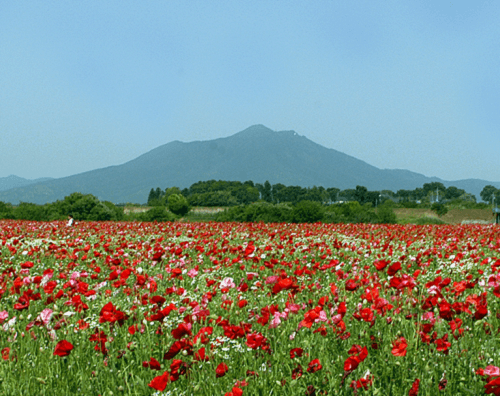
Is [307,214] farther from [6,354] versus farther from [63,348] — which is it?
[63,348]

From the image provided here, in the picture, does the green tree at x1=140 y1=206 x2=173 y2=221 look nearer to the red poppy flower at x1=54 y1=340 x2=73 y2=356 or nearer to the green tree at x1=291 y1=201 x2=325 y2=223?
the green tree at x1=291 y1=201 x2=325 y2=223

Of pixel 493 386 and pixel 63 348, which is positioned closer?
pixel 493 386

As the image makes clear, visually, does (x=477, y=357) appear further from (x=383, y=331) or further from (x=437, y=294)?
(x=383, y=331)

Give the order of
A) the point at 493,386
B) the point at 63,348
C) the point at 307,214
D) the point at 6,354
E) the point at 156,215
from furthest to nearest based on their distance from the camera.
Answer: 1. the point at 156,215
2. the point at 307,214
3. the point at 6,354
4. the point at 63,348
5. the point at 493,386

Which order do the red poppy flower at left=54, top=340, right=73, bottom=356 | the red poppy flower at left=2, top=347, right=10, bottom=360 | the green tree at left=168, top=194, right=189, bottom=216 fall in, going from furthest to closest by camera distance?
the green tree at left=168, top=194, right=189, bottom=216, the red poppy flower at left=2, top=347, right=10, bottom=360, the red poppy flower at left=54, top=340, right=73, bottom=356

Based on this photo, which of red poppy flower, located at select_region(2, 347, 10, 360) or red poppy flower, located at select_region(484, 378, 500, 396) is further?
red poppy flower, located at select_region(2, 347, 10, 360)

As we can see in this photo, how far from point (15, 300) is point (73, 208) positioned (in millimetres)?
25393

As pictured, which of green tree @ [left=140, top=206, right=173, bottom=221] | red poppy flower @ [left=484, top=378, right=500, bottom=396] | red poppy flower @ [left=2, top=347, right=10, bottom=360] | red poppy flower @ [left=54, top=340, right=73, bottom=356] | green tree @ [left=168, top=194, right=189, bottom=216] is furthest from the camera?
green tree @ [left=168, top=194, right=189, bottom=216]

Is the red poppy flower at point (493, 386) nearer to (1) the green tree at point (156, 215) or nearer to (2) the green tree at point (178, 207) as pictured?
(1) the green tree at point (156, 215)

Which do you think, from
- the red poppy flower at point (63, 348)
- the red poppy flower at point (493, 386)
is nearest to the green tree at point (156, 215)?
the red poppy flower at point (63, 348)

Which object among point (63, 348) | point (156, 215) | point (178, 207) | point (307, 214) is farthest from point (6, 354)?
point (178, 207)

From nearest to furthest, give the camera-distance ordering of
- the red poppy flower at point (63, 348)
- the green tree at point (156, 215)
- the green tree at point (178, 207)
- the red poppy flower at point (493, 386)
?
the red poppy flower at point (493, 386)
the red poppy flower at point (63, 348)
the green tree at point (156, 215)
the green tree at point (178, 207)

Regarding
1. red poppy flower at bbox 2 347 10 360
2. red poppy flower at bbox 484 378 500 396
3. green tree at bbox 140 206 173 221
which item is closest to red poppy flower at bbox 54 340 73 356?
red poppy flower at bbox 2 347 10 360

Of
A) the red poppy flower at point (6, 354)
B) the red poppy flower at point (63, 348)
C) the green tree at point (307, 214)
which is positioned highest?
the green tree at point (307, 214)
